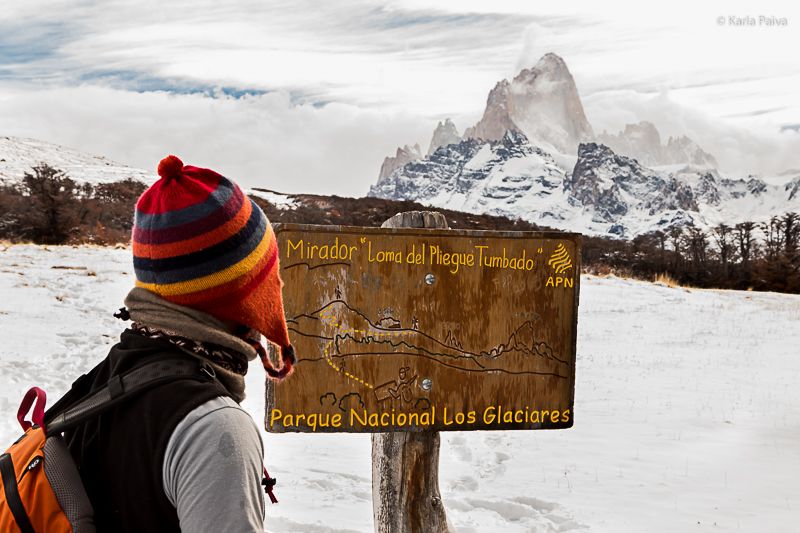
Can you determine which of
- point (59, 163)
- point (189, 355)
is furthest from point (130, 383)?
point (59, 163)

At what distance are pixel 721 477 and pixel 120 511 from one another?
548 cm

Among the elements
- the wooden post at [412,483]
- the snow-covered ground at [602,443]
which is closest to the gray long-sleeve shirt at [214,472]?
the wooden post at [412,483]

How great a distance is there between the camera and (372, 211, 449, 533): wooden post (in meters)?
3.17

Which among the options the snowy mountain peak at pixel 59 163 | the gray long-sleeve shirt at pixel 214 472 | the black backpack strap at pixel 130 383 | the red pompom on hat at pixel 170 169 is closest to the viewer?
the gray long-sleeve shirt at pixel 214 472

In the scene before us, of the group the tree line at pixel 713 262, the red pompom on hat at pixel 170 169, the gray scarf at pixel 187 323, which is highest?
the red pompom on hat at pixel 170 169

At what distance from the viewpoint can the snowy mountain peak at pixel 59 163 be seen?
50656 millimetres

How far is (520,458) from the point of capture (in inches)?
238

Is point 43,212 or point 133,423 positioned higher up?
point 133,423

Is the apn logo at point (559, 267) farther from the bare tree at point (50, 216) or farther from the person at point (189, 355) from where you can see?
Answer: the bare tree at point (50, 216)

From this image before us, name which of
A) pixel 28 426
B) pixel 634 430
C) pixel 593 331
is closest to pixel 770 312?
pixel 593 331

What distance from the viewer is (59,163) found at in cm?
5997

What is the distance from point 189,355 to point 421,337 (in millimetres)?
1839

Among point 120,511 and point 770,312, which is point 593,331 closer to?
point 770,312

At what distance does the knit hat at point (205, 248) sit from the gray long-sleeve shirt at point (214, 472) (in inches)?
8.8
